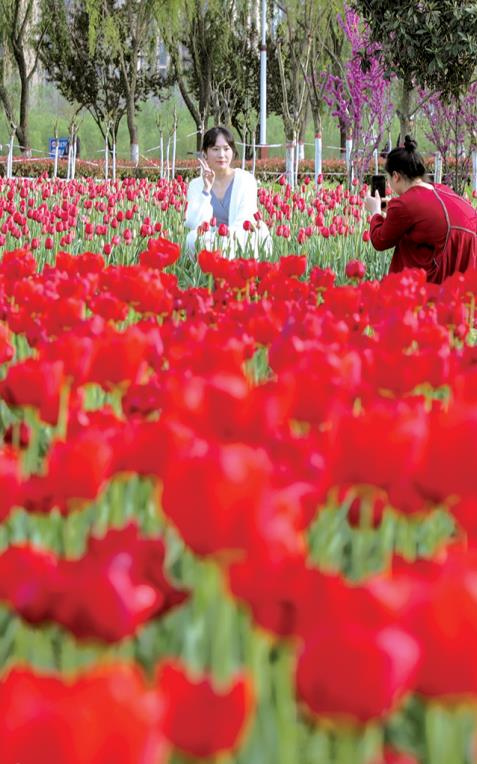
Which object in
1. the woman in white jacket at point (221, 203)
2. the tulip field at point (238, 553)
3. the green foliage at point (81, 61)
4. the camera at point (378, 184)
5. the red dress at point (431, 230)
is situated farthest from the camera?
the green foliage at point (81, 61)

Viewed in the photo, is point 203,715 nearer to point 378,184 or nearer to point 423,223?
point 423,223

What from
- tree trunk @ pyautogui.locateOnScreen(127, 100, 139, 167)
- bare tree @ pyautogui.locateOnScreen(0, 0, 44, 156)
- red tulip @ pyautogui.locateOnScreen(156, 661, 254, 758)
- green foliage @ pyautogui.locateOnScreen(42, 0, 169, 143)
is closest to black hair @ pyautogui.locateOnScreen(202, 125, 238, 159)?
red tulip @ pyautogui.locateOnScreen(156, 661, 254, 758)

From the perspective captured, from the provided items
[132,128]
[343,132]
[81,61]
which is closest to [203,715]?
[132,128]

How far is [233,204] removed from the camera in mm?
6891

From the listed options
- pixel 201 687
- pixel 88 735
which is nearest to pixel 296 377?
pixel 201 687

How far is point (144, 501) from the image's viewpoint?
4.81 ft

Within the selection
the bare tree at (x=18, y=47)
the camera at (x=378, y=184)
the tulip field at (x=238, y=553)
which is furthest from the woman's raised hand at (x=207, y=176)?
the bare tree at (x=18, y=47)

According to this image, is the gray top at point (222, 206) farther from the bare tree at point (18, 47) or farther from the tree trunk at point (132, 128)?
the tree trunk at point (132, 128)

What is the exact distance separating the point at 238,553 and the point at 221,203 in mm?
6415

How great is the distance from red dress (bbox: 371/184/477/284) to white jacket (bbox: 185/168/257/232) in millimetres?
1072

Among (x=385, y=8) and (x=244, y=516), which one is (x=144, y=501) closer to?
→ (x=244, y=516)

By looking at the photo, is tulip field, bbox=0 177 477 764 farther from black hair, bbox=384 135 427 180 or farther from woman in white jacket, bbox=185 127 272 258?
woman in white jacket, bbox=185 127 272 258

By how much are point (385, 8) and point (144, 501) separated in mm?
10549

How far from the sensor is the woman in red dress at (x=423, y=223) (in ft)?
19.3
